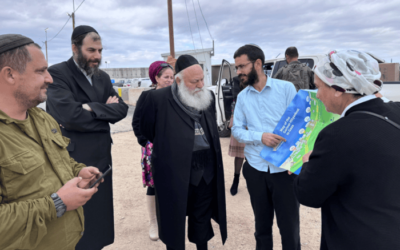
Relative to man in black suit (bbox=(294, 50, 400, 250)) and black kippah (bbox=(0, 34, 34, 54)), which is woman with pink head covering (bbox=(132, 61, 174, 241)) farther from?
man in black suit (bbox=(294, 50, 400, 250))

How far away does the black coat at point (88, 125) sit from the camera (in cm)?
229

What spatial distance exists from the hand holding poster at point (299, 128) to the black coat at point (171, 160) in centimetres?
62

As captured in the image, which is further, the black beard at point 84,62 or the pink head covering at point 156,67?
the pink head covering at point 156,67

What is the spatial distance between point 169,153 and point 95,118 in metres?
0.76

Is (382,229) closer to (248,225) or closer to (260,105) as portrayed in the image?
(260,105)

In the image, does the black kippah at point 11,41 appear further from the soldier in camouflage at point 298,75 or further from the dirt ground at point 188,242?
the soldier in camouflage at point 298,75

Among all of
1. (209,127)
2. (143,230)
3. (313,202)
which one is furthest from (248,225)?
(313,202)

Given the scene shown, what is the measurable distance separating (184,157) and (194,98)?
22.4 inches

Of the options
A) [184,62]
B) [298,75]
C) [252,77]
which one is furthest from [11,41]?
[298,75]

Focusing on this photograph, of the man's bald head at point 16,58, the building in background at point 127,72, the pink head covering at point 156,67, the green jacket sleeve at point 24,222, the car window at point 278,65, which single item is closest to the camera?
the green jacket sleeve at point 24,222

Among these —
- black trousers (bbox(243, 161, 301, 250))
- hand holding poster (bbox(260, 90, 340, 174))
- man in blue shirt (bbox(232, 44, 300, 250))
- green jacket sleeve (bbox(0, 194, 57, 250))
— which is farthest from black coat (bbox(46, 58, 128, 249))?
hand holding poster (bbox(260, 90, 340, 174))

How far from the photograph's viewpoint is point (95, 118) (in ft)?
7.81

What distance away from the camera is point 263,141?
2273 millimetres

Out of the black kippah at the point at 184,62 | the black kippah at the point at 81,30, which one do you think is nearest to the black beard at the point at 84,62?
the black kippah at the point at 81,30
